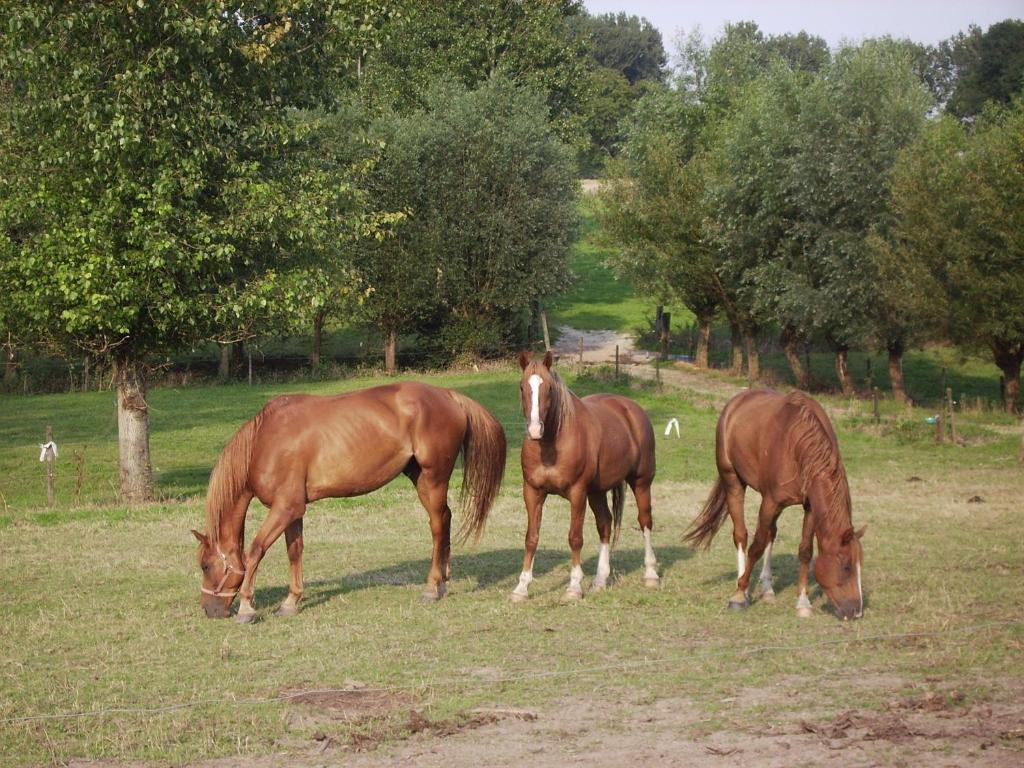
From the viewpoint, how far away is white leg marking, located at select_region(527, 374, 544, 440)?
34.2ft

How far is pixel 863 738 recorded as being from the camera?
680 cm

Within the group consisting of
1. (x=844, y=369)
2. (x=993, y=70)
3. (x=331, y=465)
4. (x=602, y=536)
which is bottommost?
(x=602, y=536)

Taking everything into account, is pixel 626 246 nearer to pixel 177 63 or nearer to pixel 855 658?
pixel 177 63

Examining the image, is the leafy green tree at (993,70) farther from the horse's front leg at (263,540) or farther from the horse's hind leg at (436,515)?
the horse's front leg at (263,540)

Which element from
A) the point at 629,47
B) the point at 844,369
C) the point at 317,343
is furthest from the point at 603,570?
the point at 629,47

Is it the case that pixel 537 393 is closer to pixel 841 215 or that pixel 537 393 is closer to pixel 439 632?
pixel 439 632

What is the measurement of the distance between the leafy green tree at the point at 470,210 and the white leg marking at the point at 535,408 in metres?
30.7

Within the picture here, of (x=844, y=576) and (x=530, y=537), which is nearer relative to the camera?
(x=844, y=576)

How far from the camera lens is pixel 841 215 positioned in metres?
33.3

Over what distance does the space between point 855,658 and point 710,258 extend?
1262 inches

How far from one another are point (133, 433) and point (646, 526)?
1067 centimetres

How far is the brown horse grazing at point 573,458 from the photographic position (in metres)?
10.7

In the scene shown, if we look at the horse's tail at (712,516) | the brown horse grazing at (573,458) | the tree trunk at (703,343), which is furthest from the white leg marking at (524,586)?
the tree trunk at (703,343)

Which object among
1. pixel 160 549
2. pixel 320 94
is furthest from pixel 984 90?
pixel 160 549
